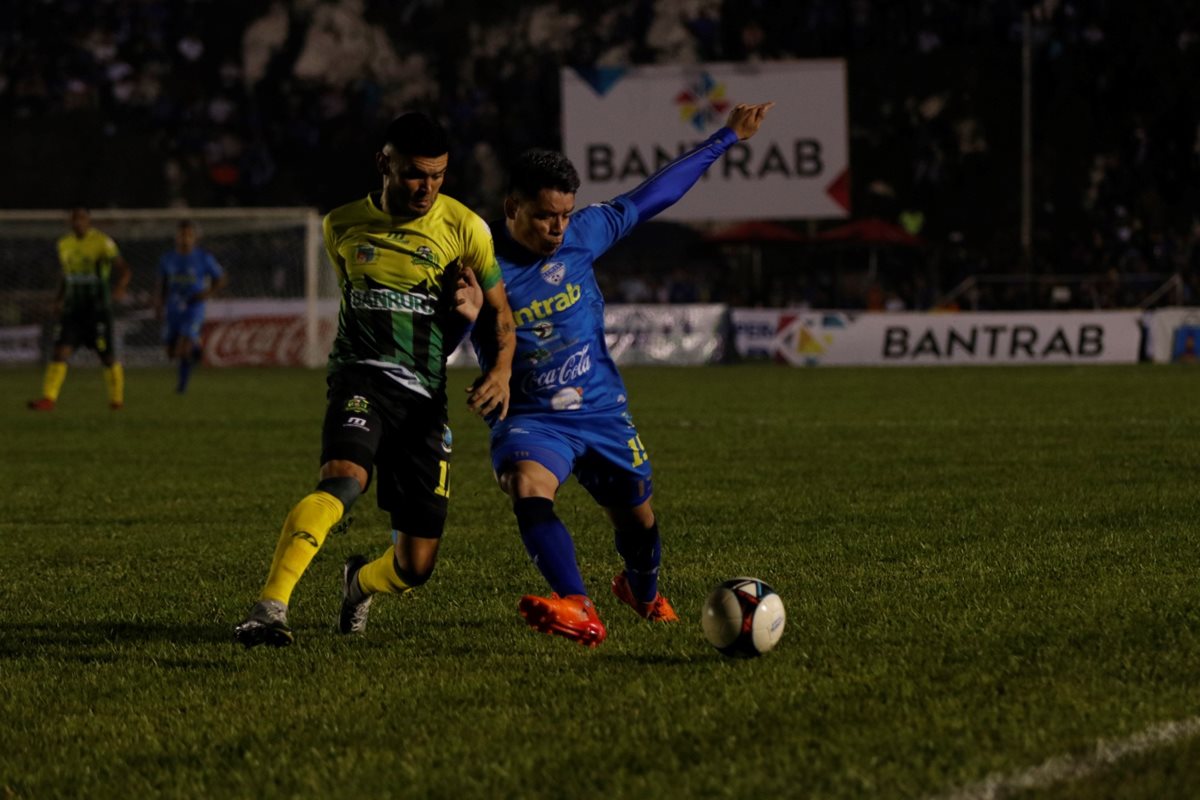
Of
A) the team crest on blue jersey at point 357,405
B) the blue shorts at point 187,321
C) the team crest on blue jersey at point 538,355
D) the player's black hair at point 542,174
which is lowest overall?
the blue shorts at point 187,321

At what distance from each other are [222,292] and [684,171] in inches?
1038

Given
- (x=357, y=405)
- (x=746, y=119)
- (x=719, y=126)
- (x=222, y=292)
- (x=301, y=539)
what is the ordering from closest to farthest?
(x=301, y=539) → (x=357, y=405) → (x=746, y=119) → (x=222, y=292) → (x=719, y=126)

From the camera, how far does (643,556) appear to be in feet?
19.5

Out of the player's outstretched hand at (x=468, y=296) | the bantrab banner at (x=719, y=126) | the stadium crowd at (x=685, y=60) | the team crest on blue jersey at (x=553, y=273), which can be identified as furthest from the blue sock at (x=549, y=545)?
the bantrab banner at (x=719, y=126)

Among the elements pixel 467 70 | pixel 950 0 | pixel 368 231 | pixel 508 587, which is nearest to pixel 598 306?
pixel 368 231

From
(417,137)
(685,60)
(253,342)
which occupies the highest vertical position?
(685,60)

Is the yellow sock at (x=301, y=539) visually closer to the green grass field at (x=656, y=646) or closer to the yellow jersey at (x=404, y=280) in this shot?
the green grass field at (x=656, y=646)

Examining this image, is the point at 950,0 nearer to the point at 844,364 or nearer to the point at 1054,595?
the point at 844,364

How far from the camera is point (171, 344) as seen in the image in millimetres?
22859

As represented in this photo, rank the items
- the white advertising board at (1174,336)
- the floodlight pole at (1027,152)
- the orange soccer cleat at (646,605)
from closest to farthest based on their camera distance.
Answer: the orange soccer cleat at (646,605) < the white advertising board at (1174,336) < the floodlight pole at (1027,152)

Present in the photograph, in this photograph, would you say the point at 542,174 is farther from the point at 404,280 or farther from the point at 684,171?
the point at 684,171

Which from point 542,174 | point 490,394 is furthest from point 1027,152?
point 490,394

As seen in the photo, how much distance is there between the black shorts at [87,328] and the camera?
18.8 m

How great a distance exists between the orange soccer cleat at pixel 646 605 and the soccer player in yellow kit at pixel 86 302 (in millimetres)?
13850
